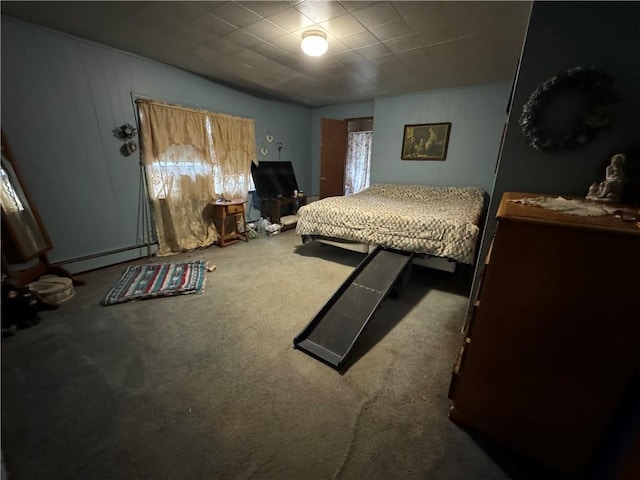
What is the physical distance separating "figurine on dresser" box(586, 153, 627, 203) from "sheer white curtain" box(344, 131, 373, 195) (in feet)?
17.5

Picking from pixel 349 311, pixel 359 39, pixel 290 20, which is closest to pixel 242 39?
pixel 290 20

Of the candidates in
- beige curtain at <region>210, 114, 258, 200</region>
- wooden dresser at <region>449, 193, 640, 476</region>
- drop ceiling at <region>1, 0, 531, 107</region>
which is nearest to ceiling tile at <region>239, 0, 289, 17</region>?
drop ceiling at <region>1, 0, 531, 107</region>

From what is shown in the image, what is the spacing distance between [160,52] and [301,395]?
361 cm

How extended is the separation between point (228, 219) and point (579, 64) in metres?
4.04

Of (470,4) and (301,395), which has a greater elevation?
(470,4)

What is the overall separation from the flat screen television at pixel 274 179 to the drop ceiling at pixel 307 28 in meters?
1.44

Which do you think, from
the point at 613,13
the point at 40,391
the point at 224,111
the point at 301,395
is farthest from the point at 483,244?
the point at 224,111

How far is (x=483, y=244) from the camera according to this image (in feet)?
6.16

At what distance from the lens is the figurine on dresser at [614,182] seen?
127 cm

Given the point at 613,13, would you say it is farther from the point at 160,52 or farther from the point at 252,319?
the point at 160,52

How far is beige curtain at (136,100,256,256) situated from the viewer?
313 centimetres

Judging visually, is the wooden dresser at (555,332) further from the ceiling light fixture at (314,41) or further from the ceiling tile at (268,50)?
the ceiling tile at (268,50)

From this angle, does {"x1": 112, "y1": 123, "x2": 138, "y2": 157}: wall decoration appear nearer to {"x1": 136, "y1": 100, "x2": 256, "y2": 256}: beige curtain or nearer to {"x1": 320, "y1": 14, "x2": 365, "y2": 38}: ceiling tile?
{"x1": 136, "y1": 100, "x2": 256, "y2": 256}: beige curtain

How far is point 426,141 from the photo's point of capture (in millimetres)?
4348
